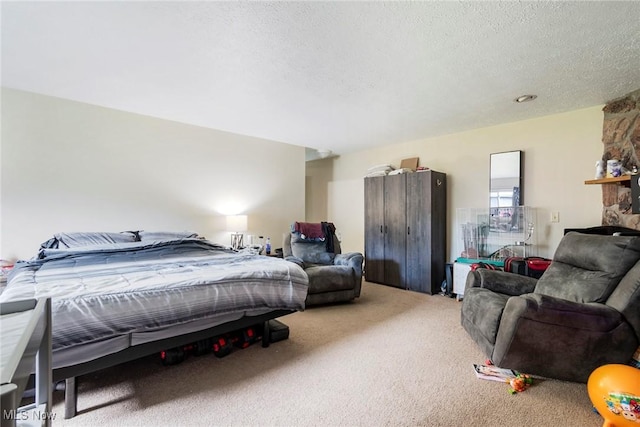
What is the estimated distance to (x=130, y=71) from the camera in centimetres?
254

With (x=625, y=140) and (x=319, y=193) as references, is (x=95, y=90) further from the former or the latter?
(x=625, y=140)

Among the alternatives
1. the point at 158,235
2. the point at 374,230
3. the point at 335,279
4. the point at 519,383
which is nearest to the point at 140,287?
the point at 158,235

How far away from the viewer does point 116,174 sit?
3.56m

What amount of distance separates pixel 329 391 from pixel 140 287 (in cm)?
131

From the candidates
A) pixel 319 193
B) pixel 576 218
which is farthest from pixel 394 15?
pixel 319 193

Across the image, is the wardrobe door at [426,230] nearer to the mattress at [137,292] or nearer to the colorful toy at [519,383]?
the colorful toy at [519,383]

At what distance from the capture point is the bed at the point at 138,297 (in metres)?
1.51

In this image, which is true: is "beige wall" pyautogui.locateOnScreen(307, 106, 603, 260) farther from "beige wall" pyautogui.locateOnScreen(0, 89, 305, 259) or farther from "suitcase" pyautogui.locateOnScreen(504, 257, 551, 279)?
"beige wall" pyautogui.locateOnScreen(0, 89, 305, 259)

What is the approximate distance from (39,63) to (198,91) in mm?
1209

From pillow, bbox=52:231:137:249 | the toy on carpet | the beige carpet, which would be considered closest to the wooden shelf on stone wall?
the beige carpet

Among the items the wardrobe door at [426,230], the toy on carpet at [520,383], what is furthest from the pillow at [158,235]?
the toy on carpet at [520,383]

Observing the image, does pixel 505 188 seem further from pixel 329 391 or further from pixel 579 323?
pixel 329 391

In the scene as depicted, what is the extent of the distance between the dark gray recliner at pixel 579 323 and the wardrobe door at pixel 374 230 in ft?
8.23

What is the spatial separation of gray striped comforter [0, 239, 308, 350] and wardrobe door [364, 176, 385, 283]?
7.94 feet
